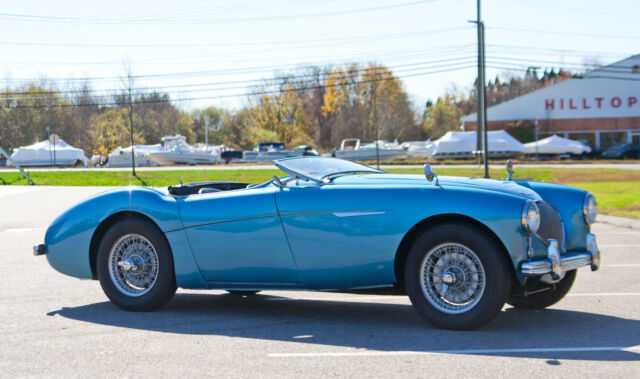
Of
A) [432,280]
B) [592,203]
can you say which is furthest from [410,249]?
[592,203]

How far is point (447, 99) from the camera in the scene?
344 feet

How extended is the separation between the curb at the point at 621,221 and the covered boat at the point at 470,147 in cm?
3669

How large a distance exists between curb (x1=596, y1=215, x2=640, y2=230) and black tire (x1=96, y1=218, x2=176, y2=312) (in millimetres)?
10005

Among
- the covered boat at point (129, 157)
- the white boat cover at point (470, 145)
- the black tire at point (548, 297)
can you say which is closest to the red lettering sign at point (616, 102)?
the white boat cover at point (470, 145)

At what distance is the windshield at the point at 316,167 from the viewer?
18.5 feet

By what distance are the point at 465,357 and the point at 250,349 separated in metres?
1.37

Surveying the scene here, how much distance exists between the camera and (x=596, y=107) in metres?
61.8

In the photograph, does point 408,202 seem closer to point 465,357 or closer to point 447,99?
point 465,357

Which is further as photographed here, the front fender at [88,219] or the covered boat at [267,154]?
the covered boat at [267,154]

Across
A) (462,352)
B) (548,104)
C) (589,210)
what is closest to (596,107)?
(548,104)

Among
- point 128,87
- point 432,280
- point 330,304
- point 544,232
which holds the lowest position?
point 330,304

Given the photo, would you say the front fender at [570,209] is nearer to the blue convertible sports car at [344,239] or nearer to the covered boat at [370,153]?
the blue convertible sports car at [344,239]

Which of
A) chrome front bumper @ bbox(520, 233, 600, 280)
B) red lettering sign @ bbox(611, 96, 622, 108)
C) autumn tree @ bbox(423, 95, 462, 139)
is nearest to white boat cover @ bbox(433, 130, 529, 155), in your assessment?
red lettering sign @ bbox(611, 96, 622, 108)

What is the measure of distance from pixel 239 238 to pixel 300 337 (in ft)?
3.22
